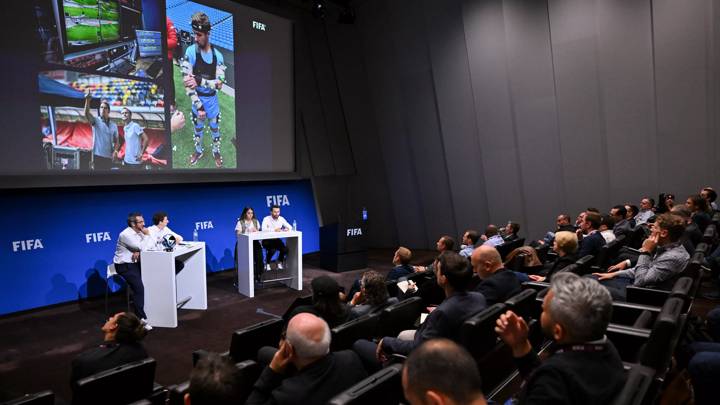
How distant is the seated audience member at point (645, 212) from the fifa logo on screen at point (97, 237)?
741 centimetres

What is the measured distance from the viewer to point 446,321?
7.86 feet

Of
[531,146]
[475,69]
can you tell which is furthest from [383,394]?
[475,69]

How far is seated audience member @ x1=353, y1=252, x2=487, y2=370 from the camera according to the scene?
2.40m

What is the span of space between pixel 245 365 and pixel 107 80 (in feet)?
16.6

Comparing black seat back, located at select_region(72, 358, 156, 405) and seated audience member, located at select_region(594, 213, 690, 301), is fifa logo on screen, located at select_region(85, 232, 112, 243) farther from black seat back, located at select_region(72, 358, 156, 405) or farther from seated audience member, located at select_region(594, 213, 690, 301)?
seated audience member, located at select_region(594, 213, 690, 301)

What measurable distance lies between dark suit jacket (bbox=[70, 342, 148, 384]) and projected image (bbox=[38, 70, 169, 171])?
3.89 meters

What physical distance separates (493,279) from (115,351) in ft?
7.61

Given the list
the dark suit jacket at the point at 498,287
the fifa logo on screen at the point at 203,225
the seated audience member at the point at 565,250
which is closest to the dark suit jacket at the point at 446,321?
the dark suit jacket at the point at 498,287

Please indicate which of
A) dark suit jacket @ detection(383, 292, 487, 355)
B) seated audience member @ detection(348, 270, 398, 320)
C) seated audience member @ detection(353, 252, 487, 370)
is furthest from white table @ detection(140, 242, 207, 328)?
dark suit jacket @ detection(383, 292, 487, 355)

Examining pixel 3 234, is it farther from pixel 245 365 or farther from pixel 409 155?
pixel 409 155

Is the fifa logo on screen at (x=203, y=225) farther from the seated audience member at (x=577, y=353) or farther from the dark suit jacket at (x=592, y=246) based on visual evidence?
the seated audience member at (x=577, y=353)

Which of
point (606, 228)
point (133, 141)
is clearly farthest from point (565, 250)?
point (133, 141)

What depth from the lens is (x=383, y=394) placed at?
65.6 inches

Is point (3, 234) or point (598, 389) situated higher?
point (3, 234)
